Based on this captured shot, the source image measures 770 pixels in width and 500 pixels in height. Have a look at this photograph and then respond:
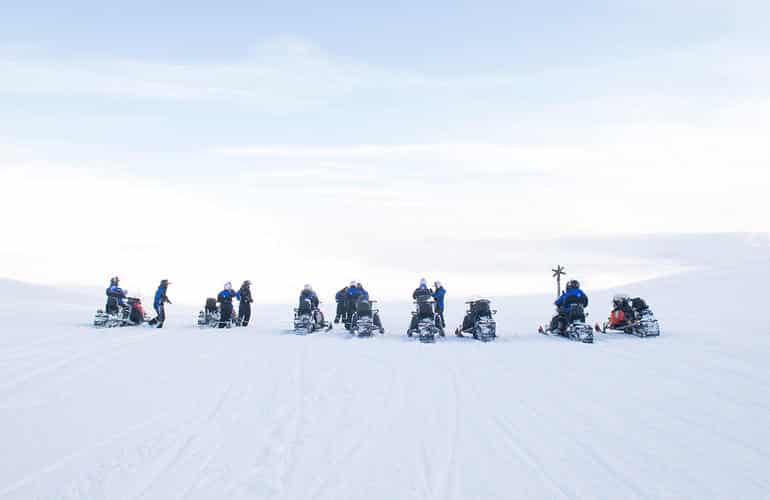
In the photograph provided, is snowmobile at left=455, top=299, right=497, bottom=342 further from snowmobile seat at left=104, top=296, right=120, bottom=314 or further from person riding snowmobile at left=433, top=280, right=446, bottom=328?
snowmobile seat at left=104, top=296, right=120, bottom=314

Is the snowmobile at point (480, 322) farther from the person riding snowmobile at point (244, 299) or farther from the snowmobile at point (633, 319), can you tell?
the person riding snowmobile at point (244, 299)

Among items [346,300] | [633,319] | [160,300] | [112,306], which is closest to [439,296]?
[346,300]

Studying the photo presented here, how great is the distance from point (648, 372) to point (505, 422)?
17.9 ft

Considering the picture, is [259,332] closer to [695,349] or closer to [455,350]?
[455,350]

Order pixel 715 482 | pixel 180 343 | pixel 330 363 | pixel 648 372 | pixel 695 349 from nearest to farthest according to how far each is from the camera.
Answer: pixel 715 482 → pixel 648 372 → pixel 330 363 → pixel 695 349 → pixel 180 343

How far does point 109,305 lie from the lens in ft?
73.2

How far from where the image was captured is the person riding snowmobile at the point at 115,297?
72.9 feet

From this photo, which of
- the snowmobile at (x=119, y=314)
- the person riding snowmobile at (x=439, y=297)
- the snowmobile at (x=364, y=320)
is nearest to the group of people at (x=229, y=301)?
the snowmobile at (x=119, y=314)

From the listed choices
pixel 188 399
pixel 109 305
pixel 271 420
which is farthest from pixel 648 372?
pixel 109 305

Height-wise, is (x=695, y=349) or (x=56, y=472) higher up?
(x=695, y=349)

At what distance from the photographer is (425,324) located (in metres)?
18.9

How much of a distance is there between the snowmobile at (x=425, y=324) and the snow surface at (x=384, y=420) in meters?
1.70

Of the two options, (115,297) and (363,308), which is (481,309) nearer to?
(363,308)

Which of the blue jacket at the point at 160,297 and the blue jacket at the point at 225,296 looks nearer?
the blue jacket at the point at 160,297
